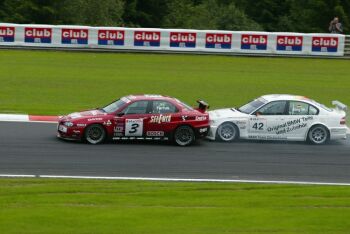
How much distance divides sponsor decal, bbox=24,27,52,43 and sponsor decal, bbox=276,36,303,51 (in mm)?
10959

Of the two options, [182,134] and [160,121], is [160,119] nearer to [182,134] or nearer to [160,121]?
[160,121]

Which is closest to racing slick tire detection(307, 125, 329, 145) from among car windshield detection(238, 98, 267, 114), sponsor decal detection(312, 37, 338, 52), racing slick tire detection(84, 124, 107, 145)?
car windshield detection(238, 98, 267, 114)

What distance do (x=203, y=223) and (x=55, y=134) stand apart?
1018 cm

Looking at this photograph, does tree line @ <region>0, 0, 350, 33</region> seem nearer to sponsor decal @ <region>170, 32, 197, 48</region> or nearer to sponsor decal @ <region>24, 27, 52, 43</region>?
sponsor decal @ <region>170, 32, 197, 48</region>

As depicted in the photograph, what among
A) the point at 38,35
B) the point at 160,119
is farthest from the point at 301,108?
the point at 38,35

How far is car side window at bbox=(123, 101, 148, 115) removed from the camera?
22.3 m

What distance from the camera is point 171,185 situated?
57.8 ft

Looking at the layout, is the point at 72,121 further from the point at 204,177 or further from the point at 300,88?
the point at 300,88

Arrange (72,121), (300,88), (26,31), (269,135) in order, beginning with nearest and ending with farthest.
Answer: (72,121) < (269,135) < (300,88) < (26,31)

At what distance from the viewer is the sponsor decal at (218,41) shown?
138 ft

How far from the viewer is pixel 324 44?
140 ft

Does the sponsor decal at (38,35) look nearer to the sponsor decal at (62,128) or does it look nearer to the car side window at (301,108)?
the sponsor decal at (62,128)

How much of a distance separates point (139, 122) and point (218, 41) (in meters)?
20.7

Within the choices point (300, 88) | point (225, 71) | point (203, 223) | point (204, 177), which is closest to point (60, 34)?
point (225, 71)
